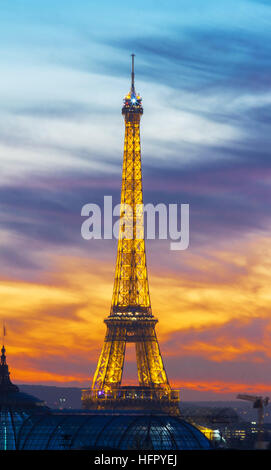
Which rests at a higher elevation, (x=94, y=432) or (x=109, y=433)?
(x=94, y=432)

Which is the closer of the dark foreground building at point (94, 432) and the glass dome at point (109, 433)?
the glass dome at point (109, 433)

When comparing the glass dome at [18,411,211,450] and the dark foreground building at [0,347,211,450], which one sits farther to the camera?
the dark foreground building at [0,347,211,450]

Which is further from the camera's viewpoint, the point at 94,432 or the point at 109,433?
the point at 94,432

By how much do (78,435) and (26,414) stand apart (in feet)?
42.7
